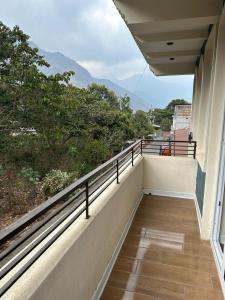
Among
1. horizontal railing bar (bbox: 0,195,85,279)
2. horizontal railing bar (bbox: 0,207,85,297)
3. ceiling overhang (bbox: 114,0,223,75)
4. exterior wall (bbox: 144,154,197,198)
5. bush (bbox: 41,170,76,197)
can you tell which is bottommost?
bush (bbox: 41,170,76,197)

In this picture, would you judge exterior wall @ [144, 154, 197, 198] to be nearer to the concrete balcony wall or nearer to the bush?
the concrete balcony wall

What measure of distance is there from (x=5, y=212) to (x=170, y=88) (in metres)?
145

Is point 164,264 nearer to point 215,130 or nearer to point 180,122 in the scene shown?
point 215,130

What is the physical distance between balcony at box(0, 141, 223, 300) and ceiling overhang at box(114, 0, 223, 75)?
1.63 meters

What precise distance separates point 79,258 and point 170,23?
8.57 ft

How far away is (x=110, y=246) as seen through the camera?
7.30ft

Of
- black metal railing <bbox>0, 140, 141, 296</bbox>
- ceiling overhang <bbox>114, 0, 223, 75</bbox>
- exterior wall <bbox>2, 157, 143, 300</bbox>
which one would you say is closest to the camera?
black metal railing <bbox>0, 140, 141, 296</bbox>

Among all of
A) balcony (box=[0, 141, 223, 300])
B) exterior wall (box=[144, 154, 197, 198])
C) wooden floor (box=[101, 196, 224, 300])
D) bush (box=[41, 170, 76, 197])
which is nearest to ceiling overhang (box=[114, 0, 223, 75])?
balcony (box=[0, 141, 223, 300])

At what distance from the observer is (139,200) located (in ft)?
12.8

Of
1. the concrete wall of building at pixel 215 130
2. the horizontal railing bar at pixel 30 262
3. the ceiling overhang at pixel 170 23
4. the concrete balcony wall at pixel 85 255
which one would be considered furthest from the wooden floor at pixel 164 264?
the ceiling overhang at pixel 170 23

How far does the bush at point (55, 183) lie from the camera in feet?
18.4

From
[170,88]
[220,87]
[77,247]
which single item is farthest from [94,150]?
[170,88]

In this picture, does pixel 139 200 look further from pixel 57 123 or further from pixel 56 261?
pixel 57 123

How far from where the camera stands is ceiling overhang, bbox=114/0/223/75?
2330 millimetres
